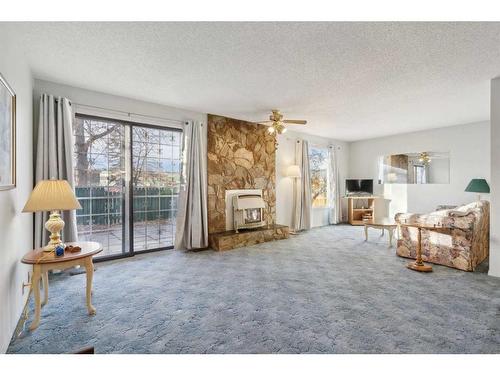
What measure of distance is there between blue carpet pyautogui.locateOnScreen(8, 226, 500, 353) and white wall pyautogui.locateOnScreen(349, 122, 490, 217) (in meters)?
3.07

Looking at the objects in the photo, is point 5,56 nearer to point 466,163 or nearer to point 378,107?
point 378,107

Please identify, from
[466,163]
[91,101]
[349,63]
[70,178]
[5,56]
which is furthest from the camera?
[466,163]

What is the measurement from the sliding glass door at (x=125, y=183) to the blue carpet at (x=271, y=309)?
50cm

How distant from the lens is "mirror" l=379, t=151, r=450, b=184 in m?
5.53

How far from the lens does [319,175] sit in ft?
22.0

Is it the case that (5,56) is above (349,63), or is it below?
below

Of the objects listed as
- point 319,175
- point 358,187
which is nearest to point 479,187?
point 358,187

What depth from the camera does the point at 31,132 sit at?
2787mm

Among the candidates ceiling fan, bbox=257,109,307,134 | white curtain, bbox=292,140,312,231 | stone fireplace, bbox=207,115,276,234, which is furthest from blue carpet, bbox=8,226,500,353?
white curtain, bbox=292,140,312,231

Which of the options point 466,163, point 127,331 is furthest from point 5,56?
point 466,163

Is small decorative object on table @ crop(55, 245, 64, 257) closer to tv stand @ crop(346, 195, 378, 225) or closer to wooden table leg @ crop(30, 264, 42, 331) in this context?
wooden table leg @ crop(30, 264, 42, 331)

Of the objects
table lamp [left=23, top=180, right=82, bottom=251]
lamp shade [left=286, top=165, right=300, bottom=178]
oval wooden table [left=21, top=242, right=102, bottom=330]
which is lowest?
oval wooden table [left=21, top=242, right=102, bottom=330]
